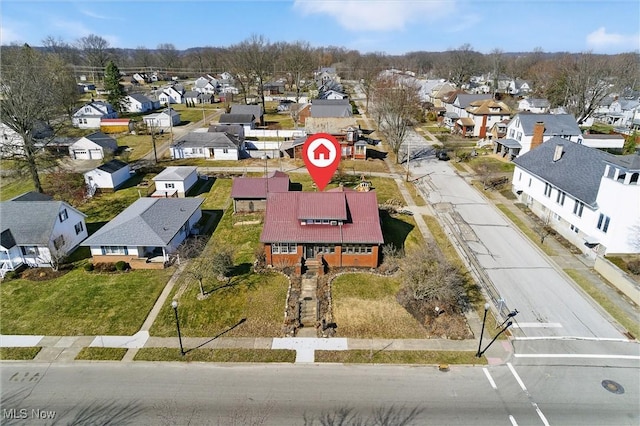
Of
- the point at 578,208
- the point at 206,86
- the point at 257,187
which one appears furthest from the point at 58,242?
the point at 206,86

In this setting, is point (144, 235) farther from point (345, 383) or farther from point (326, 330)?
point (345, 383)

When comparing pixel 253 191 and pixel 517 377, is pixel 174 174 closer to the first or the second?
pixel 253 191

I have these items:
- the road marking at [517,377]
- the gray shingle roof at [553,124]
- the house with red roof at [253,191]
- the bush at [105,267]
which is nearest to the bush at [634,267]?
the road marking at [517,377]

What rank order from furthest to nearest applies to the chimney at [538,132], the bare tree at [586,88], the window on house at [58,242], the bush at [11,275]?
the bare tree at [586,88]
the chimney at [538,132]
the window on house at [58,242]
the bush at [11,275]

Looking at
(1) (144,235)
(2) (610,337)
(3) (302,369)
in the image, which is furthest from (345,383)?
(1) (144,235)

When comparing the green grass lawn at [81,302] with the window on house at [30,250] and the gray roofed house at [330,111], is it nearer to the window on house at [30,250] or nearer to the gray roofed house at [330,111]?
the window on house at [30,250]

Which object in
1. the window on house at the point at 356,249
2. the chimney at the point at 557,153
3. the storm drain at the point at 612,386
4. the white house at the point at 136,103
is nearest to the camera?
the storm drain at the point at 612,386

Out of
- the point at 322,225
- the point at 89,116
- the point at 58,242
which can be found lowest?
the point at 58,242
